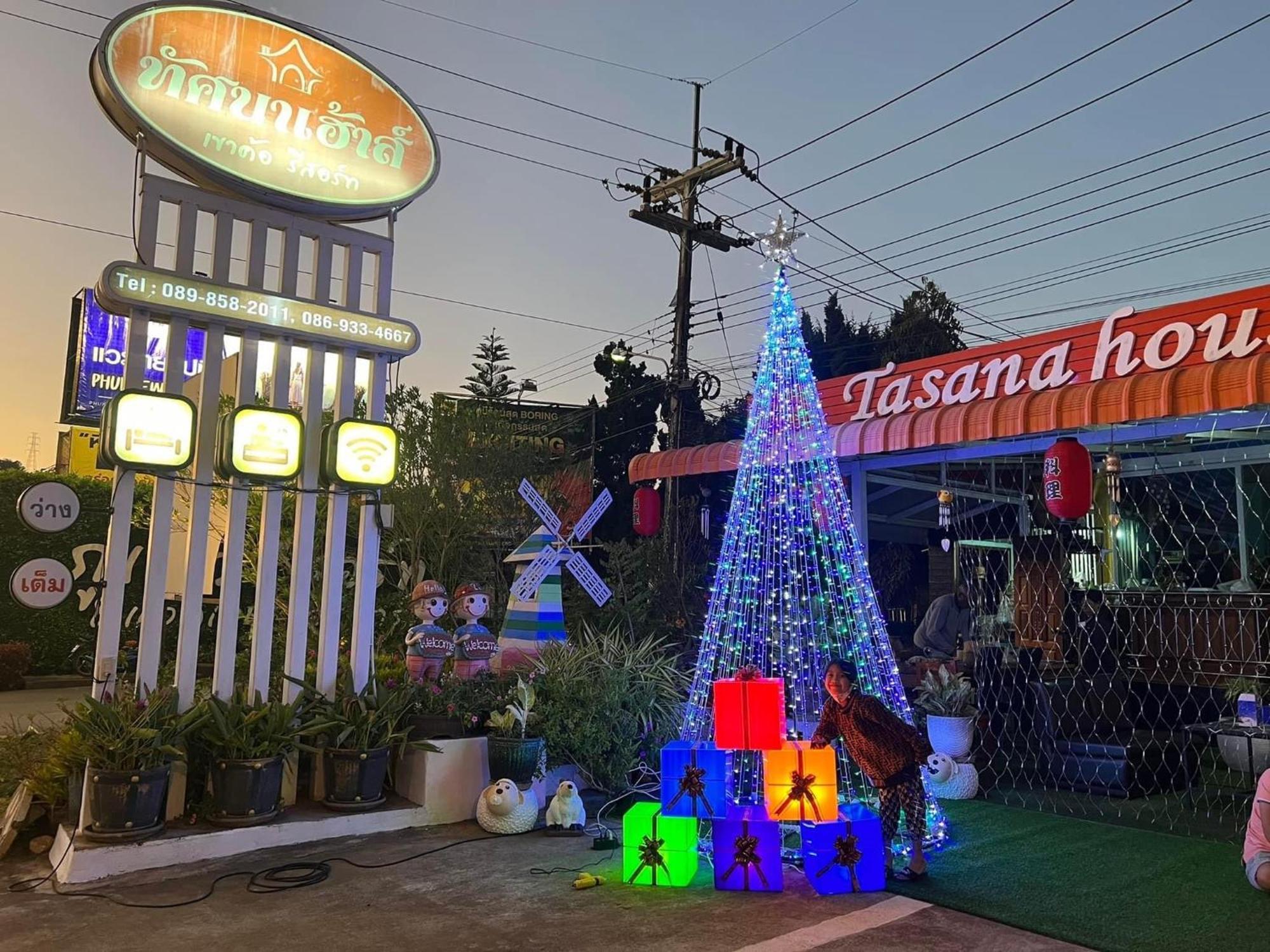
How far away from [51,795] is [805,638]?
5952 millimetres

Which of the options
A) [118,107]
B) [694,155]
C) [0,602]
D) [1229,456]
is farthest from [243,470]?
[0,602]

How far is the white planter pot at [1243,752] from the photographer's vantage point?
6.86 metres

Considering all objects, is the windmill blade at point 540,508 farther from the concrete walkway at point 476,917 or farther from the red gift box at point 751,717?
the concrete walkway at point 476,917

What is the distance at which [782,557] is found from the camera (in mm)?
8039

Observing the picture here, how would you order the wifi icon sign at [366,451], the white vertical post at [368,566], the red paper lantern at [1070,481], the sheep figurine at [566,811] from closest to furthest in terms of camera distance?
the sheep figurine at [566,811] < the wifi icon sign at [366,451] < the white vertical post at [368,566] < the red paper lantern at [1070,481]

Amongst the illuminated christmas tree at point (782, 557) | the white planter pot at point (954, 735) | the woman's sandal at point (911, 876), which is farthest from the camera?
the white planter pot at point (954, 735)

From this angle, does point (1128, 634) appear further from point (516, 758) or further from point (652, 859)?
point (516, 758)

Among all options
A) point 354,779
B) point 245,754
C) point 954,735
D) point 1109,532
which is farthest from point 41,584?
point 1109,532

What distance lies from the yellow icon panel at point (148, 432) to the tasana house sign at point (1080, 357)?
8013 millimetres

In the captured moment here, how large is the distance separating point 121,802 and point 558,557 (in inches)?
→ 218

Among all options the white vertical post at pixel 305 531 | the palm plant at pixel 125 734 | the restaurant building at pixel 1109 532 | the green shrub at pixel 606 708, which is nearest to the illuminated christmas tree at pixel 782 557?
the green shrub at pixel 606 708

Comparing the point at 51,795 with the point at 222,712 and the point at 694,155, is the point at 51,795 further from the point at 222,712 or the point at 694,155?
the point at 694,155

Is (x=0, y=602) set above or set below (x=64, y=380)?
below

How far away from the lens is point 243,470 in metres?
6.81
